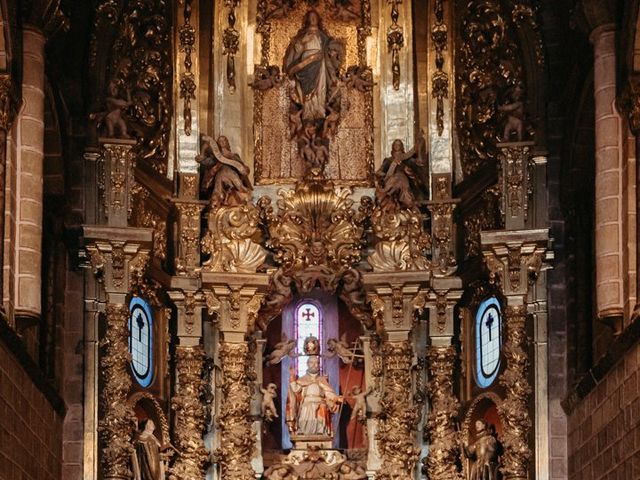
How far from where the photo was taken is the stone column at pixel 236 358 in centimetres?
3397

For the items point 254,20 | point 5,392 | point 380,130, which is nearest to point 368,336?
point 380,130

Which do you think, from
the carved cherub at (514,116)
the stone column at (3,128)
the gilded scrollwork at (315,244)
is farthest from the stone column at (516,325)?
the stone column at (3,128)

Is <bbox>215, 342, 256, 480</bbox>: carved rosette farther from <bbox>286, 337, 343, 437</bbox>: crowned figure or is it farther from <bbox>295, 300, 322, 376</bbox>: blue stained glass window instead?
<bbox>295, 300, 322, 376</bbox>: blue stained glass window

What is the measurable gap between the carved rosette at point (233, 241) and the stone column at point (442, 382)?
3140mm

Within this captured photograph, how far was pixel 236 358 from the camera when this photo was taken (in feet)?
113

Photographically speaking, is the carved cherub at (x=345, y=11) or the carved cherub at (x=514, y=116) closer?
the carved cherub at (x=514, y=116)

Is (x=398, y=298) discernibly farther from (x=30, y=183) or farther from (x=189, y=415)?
(x=30, y=183)

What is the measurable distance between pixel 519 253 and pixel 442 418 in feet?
11.0

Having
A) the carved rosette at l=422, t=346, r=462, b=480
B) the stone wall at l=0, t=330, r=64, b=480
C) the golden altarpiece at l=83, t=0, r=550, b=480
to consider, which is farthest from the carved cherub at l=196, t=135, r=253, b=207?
the stone wall at l=0, t=330, r=64, b=480

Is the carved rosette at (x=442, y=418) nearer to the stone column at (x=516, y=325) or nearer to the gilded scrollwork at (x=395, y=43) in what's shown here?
the stone column at (x=516, y=325)

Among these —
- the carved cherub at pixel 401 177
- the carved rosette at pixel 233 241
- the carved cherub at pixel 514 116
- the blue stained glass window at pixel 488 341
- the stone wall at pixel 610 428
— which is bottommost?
the stone wall at pixel 610 428

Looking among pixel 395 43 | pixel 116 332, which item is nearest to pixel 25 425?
pixel 116 332

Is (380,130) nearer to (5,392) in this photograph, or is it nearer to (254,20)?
(254,20)

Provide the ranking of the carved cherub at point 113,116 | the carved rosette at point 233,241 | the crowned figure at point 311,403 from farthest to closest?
the crowned figure at point 311,403 → the carved rosette at point 233,241 → the carved cherub at point 113,116
